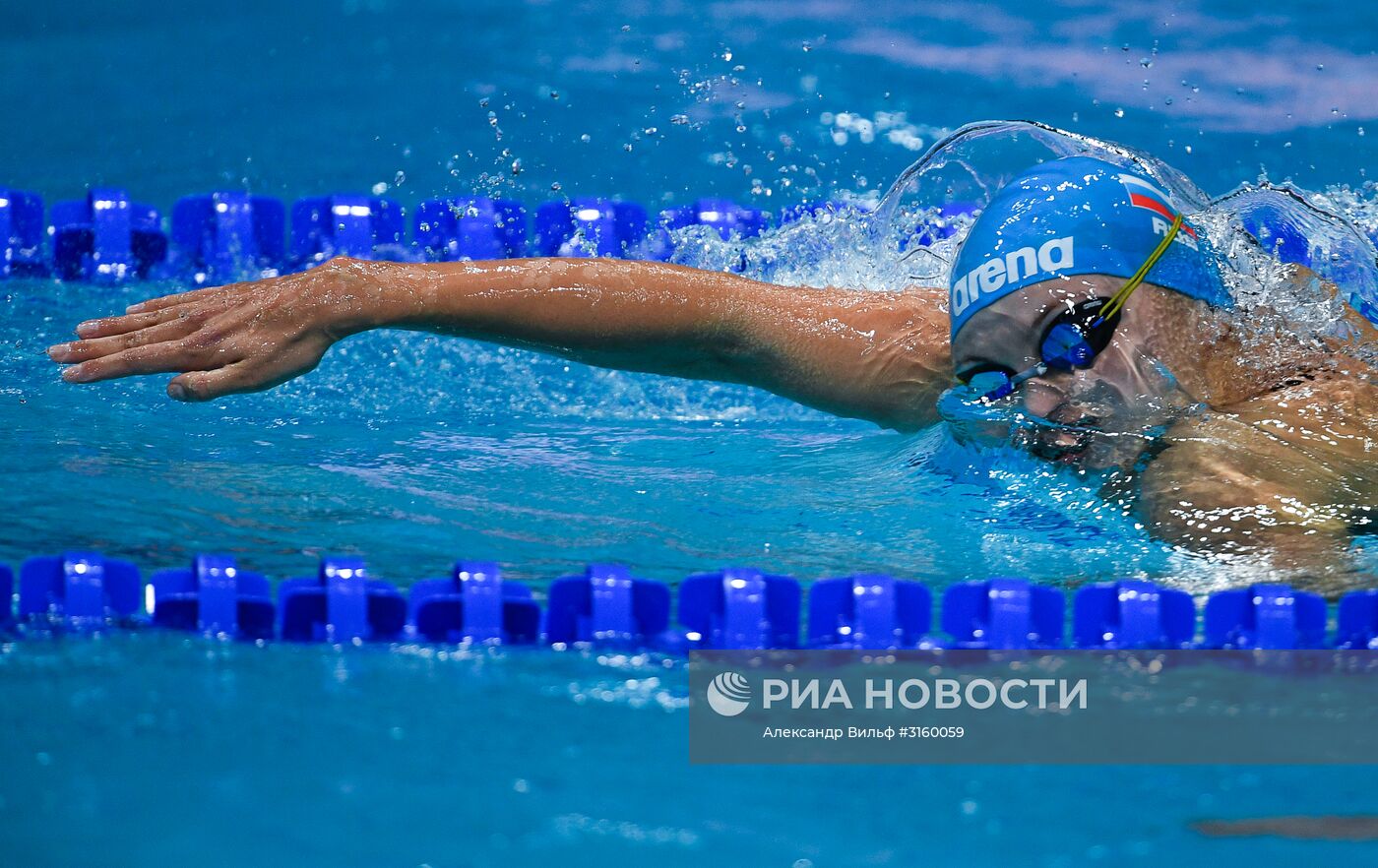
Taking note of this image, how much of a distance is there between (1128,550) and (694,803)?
0.99 meters

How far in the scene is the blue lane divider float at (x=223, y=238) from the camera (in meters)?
3.66

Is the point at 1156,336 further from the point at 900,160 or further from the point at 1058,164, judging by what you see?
the point at 900,160

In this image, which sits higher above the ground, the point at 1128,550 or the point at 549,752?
the point at 1128,550

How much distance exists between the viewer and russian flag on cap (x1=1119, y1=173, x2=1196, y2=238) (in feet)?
7.55

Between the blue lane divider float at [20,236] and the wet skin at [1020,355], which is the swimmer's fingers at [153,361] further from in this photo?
the blue lane divider float at [20,236]

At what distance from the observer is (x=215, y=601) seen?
2.17 meters

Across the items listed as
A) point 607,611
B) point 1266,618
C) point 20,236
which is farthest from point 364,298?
point 20,236

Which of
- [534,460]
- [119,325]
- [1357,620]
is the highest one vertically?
[119,325]

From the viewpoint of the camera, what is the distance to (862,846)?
1745 millimetres

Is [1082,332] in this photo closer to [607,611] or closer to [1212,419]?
[1212,419]

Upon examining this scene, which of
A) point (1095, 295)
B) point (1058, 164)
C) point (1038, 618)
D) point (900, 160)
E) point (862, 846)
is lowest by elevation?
point (862, 846)

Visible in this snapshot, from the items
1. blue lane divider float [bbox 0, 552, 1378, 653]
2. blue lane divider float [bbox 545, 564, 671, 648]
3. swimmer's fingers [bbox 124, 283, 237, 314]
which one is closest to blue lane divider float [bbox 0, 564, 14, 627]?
blue lane divider float [bbox 0, 552, 1378, 653]

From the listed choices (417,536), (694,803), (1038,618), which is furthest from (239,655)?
(1038,618)

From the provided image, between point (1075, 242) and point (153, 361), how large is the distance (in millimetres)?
1421
